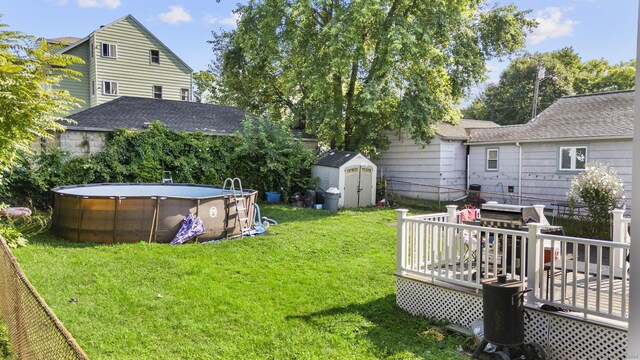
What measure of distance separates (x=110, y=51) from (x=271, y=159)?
1259 cm

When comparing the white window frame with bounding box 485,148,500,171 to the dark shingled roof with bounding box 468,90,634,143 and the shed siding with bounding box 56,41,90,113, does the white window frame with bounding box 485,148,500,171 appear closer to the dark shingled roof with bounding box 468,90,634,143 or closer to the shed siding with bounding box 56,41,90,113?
the dark shingled roof with bounding box 468,90,634,143

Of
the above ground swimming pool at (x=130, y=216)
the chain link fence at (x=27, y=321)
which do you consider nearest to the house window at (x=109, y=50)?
the above ground swimming pool at (x=130, y=216)

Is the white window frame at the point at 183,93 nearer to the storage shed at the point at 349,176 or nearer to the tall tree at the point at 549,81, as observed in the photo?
the storage shed at the point at 349,176

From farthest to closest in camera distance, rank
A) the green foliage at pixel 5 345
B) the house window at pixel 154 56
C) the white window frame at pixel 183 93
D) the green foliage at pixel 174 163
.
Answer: the white window frame at pixel 183 93 → the house window at pixel 154 56 → the green foliage at pixel 174 163 → the green foliage at pixel 5 345

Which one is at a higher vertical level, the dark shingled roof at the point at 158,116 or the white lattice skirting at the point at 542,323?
the dark shingled roof at the point at 158,116

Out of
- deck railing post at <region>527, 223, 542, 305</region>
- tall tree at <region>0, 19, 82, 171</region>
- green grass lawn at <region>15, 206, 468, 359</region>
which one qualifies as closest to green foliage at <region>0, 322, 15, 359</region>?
green grass lawn at <region>15, 206, 468, 359</region>

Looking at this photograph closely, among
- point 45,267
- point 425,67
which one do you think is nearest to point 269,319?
point 45,267

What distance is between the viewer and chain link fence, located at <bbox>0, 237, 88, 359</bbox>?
254cm

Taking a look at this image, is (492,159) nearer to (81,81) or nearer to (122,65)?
(122,65)

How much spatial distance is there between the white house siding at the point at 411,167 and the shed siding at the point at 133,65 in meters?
13.0

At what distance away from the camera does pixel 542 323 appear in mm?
4230

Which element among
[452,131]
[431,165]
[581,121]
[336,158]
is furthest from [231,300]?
[452,131]

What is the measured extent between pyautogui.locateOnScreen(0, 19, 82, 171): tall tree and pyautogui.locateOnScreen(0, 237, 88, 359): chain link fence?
8.01 ft

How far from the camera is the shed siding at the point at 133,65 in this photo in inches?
825
